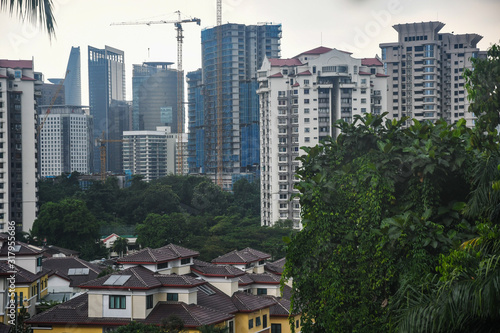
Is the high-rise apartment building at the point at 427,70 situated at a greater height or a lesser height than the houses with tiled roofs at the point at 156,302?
greater

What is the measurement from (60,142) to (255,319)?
78.5 metres

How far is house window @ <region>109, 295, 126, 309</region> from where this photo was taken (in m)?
14.7

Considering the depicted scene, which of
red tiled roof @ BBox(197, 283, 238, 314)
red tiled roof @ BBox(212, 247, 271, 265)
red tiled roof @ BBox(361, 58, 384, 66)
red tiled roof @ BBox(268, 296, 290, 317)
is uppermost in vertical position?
red tiled roof @ BBox(361, 58, 384, 66)

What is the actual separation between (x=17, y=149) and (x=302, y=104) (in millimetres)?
16362

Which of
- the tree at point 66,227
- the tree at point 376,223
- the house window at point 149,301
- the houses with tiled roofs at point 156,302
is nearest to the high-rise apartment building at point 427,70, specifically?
the tree at point 66,227

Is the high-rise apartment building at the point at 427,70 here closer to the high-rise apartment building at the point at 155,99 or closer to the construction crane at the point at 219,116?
the construction crane at the point at 219,116

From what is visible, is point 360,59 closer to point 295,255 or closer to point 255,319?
point 255,319

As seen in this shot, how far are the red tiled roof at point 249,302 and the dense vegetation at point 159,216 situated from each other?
12776 mm

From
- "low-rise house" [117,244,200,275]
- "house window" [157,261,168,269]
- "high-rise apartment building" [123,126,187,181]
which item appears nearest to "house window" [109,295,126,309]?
"low-rise house" [117,244,200,275]

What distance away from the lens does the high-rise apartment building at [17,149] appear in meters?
39.1

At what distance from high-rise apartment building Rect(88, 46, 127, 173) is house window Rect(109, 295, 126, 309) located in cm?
8273

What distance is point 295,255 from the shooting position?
9.68 m

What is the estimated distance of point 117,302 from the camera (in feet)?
48.3

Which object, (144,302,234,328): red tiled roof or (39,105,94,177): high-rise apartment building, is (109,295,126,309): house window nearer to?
(144,302,234,328): red tiled roof
